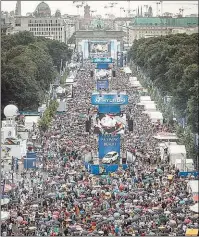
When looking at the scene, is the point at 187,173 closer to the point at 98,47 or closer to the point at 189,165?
the point at 189,165

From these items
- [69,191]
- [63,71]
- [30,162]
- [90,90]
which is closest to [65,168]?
[30,162]

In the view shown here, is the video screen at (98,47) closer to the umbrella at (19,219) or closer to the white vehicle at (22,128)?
the white vehicle at (22,128)

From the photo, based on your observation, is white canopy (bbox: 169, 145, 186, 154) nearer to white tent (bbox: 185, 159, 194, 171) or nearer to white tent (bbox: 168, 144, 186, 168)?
white tent (bbox: 168, 144, 186, 168)

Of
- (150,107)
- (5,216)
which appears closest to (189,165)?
(5,216)

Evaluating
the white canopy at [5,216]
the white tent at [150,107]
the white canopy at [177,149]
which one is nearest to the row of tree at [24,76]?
the white tent at [150,107]

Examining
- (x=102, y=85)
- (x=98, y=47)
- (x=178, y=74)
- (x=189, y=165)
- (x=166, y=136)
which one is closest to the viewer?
(x=189, y=165)
